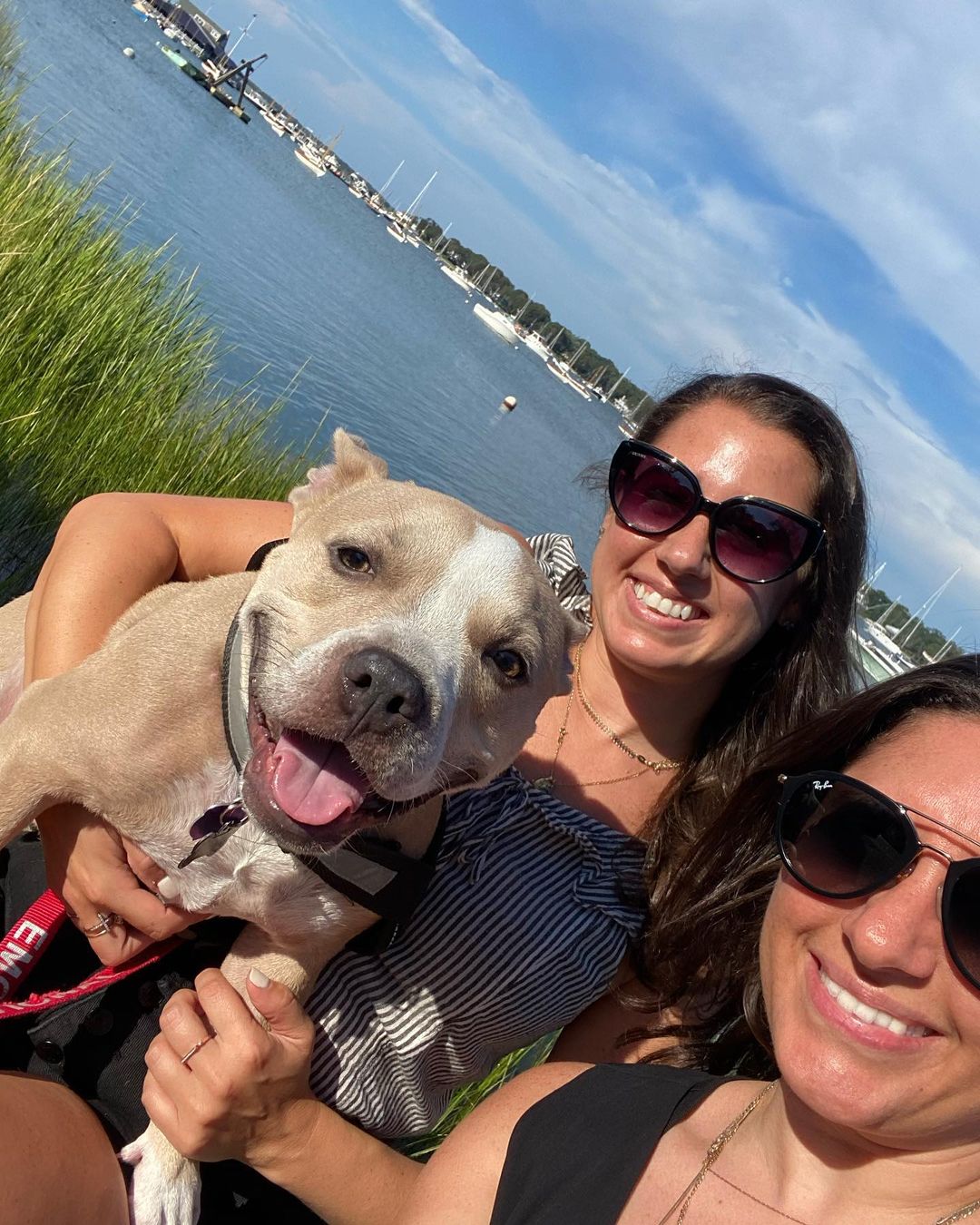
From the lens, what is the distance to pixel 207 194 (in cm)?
2689

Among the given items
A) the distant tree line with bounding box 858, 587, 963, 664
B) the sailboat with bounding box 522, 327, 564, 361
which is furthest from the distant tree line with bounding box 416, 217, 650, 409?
the distant tree line with bounding box 858, 587, 963, 664

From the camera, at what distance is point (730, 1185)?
2.11 meters

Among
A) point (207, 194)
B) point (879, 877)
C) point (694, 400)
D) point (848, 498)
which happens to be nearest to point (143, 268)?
point (694, 400)

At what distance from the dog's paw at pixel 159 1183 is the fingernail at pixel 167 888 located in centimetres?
57

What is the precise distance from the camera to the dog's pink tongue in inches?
92.1

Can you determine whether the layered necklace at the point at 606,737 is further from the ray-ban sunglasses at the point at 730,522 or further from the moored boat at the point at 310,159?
the moored boat at the point at 310,159

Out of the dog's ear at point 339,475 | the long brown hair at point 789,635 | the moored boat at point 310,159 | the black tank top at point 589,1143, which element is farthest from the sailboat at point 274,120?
the black tank top at point 589,1143

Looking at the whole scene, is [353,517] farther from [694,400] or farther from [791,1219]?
[791,1219]

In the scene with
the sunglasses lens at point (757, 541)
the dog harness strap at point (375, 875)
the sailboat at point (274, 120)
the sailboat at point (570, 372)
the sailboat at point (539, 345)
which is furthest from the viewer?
the sailboat at point (274, 120)

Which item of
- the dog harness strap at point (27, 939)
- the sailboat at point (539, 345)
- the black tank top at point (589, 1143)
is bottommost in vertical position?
the dog harness strap at point (27, 939)

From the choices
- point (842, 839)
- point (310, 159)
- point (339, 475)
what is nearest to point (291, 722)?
point (339, 475)

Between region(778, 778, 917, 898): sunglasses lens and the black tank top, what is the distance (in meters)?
0.62

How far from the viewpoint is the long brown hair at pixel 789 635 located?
137 inches

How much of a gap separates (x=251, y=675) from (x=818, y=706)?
209cm
